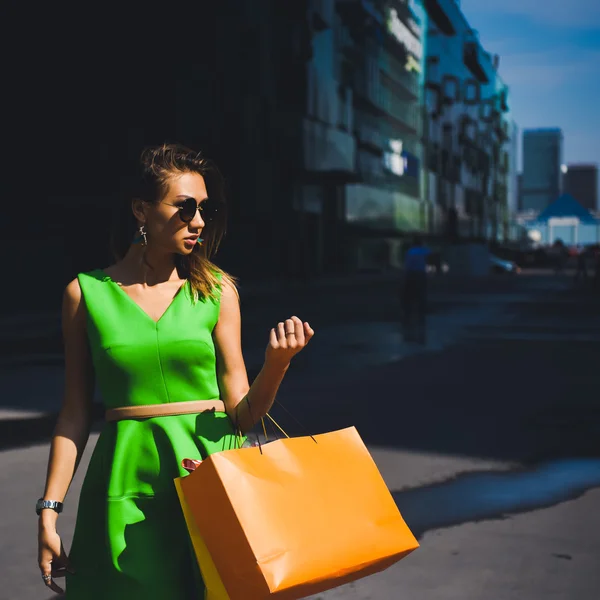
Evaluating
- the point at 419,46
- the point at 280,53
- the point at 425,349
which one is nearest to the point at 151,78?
the point at 280,53

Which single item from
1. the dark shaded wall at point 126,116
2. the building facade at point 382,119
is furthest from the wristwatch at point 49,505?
the building facade at point 382,119

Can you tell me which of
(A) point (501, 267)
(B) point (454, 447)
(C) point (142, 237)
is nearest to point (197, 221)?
(C) point (142, 237)

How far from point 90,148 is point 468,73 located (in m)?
86.5

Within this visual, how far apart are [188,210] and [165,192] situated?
0.24 ft

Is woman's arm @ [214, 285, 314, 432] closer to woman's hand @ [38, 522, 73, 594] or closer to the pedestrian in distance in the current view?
woman's hand @ [38, 522, 73, 594]

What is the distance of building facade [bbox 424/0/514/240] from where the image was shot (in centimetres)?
9475

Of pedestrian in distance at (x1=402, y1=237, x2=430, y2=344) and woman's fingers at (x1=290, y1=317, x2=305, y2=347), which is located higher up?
woman's fingers at (x1=290, y1=317, x2=305, y2=347)

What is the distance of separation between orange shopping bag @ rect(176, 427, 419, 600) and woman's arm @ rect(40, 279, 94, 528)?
0.45m

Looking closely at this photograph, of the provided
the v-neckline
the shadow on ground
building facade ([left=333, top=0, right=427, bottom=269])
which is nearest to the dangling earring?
the v-neckline

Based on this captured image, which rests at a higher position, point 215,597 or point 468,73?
point 468,73

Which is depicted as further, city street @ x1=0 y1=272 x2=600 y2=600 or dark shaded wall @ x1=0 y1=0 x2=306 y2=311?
dark shaded wall @ x1=0 y1=0 x2=306 y2=311

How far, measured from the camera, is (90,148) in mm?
34312

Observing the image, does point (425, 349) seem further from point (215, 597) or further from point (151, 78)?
point (151, 78)

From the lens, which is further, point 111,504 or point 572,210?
point 572,210
